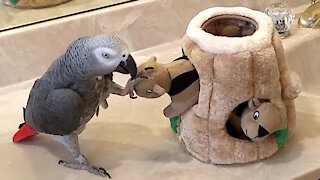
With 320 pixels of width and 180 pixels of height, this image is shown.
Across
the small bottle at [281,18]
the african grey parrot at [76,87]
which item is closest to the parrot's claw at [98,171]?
the african grey parrot at [76,87]

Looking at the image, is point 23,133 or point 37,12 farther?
point 37,12

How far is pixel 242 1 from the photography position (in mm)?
989

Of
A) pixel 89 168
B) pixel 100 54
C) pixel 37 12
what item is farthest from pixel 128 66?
pixel 37 12

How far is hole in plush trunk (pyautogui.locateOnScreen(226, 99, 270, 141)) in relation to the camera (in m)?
0.64

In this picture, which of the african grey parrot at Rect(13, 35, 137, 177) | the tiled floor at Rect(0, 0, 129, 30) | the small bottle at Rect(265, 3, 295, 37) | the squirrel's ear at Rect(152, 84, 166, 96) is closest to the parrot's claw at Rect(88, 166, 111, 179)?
the african grey parrot at Rect(13, 35, 137, 177)

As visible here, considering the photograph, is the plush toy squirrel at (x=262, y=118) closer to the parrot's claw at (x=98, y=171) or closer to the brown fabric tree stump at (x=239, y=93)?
the brown fabric tree stump at (x=239, y=93)

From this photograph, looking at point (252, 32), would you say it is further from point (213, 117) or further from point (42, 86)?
point (42, 86)

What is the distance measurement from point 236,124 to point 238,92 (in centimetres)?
6

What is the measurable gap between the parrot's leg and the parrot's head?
11cm

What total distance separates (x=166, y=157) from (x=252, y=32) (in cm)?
18

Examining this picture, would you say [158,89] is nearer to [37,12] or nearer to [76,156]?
[76,156]

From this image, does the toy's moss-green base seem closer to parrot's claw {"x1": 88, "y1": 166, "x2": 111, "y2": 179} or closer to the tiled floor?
parrot's claw {"x1": 88, "y1": 166, "x2": 111, "y2": 179}

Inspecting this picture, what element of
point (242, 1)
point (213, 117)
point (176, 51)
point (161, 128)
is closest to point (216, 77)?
point (213, 117)

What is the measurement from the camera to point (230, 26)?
0.68 m
